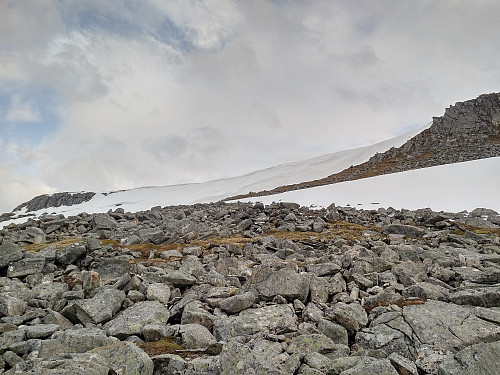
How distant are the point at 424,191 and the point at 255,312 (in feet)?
120

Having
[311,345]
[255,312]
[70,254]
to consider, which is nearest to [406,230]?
[255,312]

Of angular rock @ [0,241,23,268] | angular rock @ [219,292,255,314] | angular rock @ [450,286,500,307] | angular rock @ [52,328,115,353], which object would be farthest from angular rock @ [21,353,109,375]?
angular rock @ [0,241,23,268]

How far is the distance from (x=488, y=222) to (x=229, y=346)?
26039 mm

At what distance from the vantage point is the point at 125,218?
32.9m

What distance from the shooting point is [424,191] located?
38.8 meters

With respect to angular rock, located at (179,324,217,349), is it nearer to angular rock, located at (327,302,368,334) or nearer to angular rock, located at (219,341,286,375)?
angular rock, located at (219,341,286,375)

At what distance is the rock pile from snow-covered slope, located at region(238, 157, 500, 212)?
19.0 m

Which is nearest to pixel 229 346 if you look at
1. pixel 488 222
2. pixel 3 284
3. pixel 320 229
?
pixel 3 284

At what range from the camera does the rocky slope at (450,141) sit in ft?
258

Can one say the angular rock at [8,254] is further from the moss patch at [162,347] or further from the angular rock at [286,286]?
the angular rock at [286,286]

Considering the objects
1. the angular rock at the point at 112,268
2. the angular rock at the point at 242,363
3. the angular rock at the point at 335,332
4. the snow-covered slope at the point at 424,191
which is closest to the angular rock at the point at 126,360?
the angular rock at the point at 242,363

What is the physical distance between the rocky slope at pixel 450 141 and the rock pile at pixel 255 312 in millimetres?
66036

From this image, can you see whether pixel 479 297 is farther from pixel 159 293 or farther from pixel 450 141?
pixel 450 141

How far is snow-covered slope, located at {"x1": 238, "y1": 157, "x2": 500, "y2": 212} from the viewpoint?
110ft
